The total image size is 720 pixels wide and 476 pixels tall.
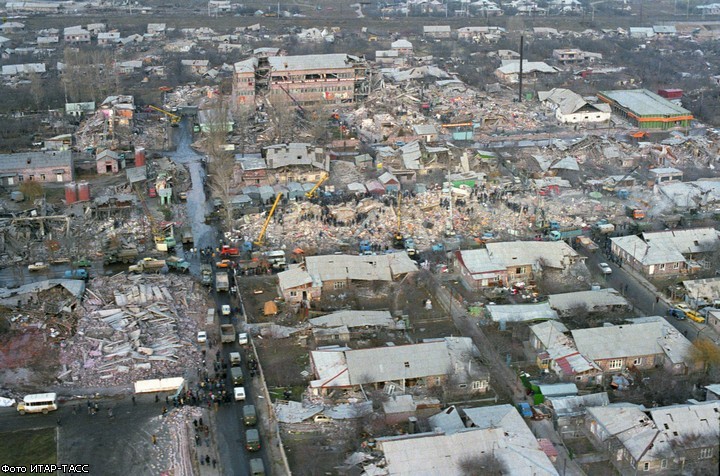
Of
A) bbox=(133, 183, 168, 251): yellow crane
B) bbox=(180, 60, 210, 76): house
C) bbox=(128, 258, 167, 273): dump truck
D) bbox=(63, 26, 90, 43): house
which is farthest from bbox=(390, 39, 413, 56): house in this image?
bbox=(128, 258, 167, 273): dump truck

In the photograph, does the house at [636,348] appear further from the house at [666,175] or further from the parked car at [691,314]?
the house at [666,175]

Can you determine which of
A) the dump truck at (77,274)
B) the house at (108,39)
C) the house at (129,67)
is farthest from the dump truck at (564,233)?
the house at (108,39)

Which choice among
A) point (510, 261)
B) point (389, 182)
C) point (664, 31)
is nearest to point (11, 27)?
point (389, 182)

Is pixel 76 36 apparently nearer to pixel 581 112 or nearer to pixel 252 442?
pixel 581 112

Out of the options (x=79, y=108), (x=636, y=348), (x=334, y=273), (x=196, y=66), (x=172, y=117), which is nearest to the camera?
(x=636, y=348)

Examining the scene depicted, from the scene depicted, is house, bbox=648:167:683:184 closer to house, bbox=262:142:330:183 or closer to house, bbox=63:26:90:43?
house, bbox=262:142:330:183
